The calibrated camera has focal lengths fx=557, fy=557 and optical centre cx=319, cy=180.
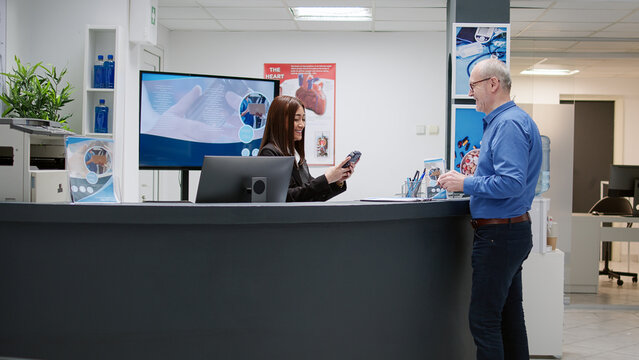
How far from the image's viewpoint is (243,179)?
91.2 inches

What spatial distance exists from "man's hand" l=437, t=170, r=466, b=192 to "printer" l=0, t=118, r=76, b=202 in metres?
1.66

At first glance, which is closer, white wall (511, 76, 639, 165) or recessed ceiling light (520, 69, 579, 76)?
recessed ceiling light (520, 69, 579, 76)

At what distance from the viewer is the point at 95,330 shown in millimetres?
2125

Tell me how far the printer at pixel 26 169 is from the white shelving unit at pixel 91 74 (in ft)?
7.88

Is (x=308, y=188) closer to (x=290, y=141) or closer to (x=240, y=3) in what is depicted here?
(x=290, y=141)

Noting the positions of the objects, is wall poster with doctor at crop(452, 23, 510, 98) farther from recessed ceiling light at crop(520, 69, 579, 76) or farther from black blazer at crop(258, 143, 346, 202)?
black blazer at crop(258, 143, 346, 202)

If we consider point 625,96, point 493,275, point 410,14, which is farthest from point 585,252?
point 493,275

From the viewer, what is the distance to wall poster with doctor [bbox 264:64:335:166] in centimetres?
658

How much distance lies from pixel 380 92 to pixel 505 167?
4435 millimetres

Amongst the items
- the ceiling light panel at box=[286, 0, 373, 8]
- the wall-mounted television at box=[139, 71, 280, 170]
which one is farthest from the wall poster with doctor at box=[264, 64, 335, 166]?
the wall-mounted television at box=[139, 71, 280, 170]

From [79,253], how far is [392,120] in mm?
4906

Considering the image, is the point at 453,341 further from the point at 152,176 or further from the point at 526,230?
the point at 152,176

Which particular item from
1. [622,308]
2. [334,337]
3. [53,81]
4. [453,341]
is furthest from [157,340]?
[622,308]

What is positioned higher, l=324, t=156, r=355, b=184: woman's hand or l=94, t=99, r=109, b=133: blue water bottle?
l=94, t=99, r=109, b=133: blue water bottle
